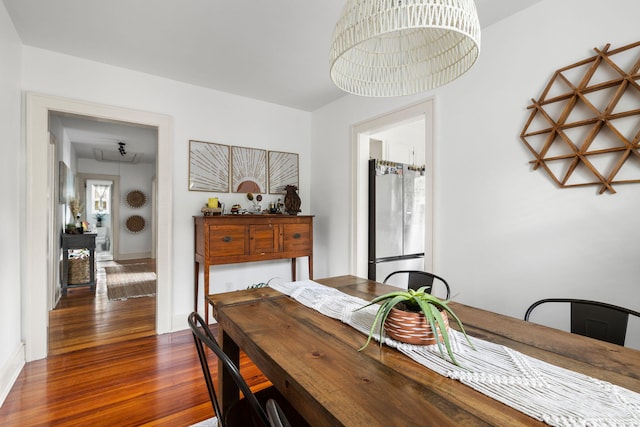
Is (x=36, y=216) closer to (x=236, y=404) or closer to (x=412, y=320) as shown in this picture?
(x=236, y=404)

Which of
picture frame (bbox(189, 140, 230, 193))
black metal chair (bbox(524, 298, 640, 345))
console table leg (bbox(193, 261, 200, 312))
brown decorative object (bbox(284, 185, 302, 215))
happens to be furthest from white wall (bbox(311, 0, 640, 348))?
console table leg (bbox(193, 261, 200, 312))

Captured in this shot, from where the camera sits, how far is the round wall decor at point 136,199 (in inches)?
305

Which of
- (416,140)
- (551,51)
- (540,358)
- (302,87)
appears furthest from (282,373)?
(416,140)

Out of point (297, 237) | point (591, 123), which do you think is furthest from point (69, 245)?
point (591, 123)

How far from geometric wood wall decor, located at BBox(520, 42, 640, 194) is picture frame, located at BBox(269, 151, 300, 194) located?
2.47 m

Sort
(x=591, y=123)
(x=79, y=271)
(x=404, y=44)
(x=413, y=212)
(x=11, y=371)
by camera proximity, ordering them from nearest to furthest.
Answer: (x=404, y=44), (x=591, y=123), (x=11, y=371), (x=413, y=212), (x=79, y=271)

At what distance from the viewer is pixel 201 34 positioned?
2.27m

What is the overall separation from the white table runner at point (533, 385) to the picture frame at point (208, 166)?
2651 mm

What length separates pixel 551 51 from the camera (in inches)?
72.7

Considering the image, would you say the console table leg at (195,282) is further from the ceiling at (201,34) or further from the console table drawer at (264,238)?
the ceiling at (201,34)

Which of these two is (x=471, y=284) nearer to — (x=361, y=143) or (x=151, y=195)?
(x=361, y=143)

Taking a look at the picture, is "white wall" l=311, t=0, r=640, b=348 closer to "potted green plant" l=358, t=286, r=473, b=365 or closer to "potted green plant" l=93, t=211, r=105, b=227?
"potted green plant" l=358, t=286, r=473, b=365

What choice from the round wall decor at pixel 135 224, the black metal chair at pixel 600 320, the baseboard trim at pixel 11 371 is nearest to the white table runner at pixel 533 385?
the black metal chair at pixel 600 320

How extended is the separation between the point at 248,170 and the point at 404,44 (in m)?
2.39
